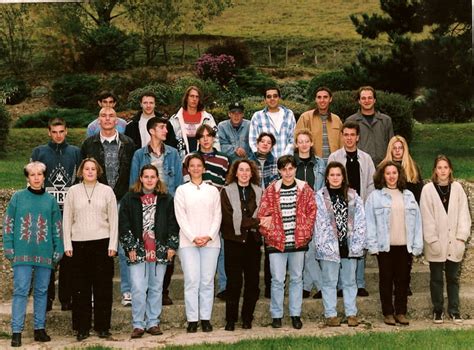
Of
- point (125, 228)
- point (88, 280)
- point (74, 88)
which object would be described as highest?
point (74, 88)

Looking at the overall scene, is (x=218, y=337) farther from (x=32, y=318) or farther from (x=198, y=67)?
(x=198, y=67)

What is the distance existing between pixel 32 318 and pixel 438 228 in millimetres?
3609

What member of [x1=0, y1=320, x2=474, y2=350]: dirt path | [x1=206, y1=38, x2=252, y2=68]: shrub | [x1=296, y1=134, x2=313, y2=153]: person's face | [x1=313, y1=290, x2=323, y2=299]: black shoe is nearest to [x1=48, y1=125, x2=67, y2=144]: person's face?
[x1=0, y1=320, x2=474, y2=350]: dirt path

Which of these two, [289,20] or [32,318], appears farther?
[289,20]

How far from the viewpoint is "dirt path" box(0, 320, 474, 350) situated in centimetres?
646

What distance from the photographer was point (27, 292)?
21.9 ft

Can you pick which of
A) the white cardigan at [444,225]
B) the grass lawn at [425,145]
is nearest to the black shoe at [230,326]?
the white cardigan at [444,225]

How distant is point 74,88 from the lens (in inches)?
869

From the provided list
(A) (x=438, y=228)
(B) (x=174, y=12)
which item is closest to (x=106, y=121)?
(A) (x=438, y=228)

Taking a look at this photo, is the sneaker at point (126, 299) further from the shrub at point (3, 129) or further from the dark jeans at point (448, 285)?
the shrub at point (3, 129)

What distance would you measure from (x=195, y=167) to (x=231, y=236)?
0.65m

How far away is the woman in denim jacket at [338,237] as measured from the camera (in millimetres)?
6906

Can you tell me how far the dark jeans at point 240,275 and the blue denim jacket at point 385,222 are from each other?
3.26 feet

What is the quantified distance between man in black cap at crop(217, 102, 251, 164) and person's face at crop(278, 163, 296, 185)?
1.01 m
